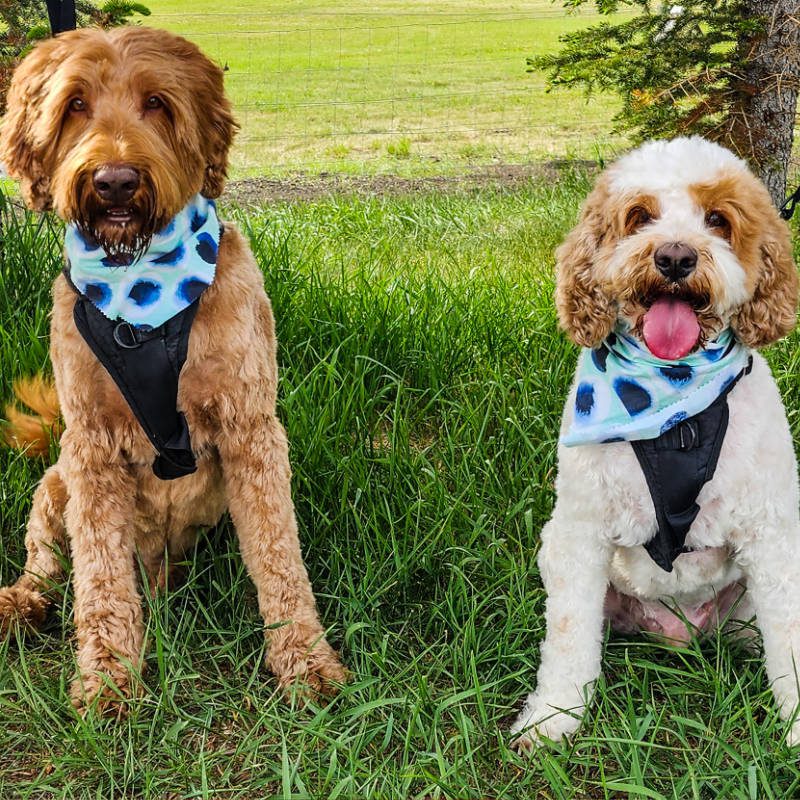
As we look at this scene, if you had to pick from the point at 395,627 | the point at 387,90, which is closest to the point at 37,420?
the point at 395,627

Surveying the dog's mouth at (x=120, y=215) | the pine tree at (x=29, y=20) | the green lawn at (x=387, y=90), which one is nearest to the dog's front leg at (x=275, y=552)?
the dog's mouth at (x=120, y=215)

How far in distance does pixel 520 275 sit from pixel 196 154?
2921 millimetres

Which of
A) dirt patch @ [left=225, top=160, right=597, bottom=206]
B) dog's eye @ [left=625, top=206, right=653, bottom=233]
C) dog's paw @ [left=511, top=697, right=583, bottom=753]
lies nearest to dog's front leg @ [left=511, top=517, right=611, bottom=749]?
dog's paw @ [left=511, top=697, right=583, bottom=753]

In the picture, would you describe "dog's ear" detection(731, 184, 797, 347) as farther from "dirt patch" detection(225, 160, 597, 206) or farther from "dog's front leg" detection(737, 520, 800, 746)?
"dirt patch" detection(225, 160, 597, 206)

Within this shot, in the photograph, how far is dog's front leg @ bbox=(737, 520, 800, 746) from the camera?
2.54m

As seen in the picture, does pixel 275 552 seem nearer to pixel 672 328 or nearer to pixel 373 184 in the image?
pixel 672 328

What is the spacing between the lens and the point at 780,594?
8.38ft

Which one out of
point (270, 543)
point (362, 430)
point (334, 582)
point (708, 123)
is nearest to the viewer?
point (270, 543)

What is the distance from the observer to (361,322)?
13.7 ft

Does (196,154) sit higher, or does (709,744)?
(196,154)

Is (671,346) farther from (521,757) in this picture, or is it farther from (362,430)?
(362,430)

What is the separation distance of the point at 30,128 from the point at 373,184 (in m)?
6.12

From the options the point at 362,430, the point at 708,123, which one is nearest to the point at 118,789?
the point at 362,430

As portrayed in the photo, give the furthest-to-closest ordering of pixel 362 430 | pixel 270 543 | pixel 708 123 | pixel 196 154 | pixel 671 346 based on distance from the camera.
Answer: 1. pixel 708 123
2. pixel 362 430
3. pixel 270 543
4. pixel 196 154
5. pixel 671 346
